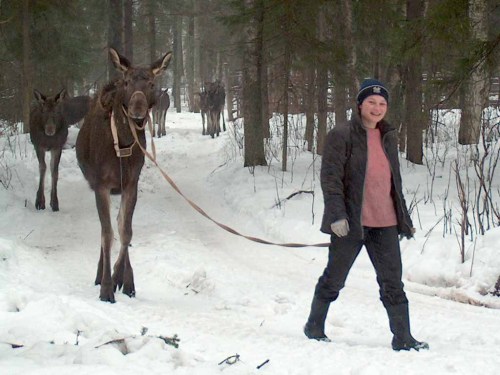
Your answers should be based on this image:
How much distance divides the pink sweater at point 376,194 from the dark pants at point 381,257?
82mm

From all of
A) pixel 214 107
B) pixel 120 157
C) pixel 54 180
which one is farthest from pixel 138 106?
pixel 214 107

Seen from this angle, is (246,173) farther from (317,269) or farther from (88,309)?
(88,309)

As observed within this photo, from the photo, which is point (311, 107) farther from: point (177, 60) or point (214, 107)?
point (177, 60)

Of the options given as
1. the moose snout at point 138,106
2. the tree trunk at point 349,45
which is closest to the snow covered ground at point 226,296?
the moose snout at point 138,106

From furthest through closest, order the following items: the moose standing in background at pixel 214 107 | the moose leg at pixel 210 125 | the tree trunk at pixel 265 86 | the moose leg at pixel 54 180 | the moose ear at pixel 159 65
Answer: the moose standing in background at pixel 214 107 → the moose leg at pixel 210 125 → the tree trunk at pixel 265 86 → the moose leg at pixel 54 180 → the moose ear at pixel 159 65

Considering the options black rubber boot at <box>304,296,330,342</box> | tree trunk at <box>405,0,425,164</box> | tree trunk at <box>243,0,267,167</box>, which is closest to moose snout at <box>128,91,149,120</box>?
black rubber boot at <box>304,296,330,342</box>

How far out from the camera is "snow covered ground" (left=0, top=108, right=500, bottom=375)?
4.10 metres

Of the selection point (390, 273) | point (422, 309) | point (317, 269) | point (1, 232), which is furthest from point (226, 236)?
point (390, 273)

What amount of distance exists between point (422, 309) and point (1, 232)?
652cm

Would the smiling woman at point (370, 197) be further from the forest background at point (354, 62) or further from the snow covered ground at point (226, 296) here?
the forest background at point (354, 62)

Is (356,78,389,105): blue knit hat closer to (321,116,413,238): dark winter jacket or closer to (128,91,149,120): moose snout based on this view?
(321,116,413,238): dark winter jacket

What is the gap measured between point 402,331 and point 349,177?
1255 mm

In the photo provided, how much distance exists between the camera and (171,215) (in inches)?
433

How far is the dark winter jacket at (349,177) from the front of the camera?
461 cm
